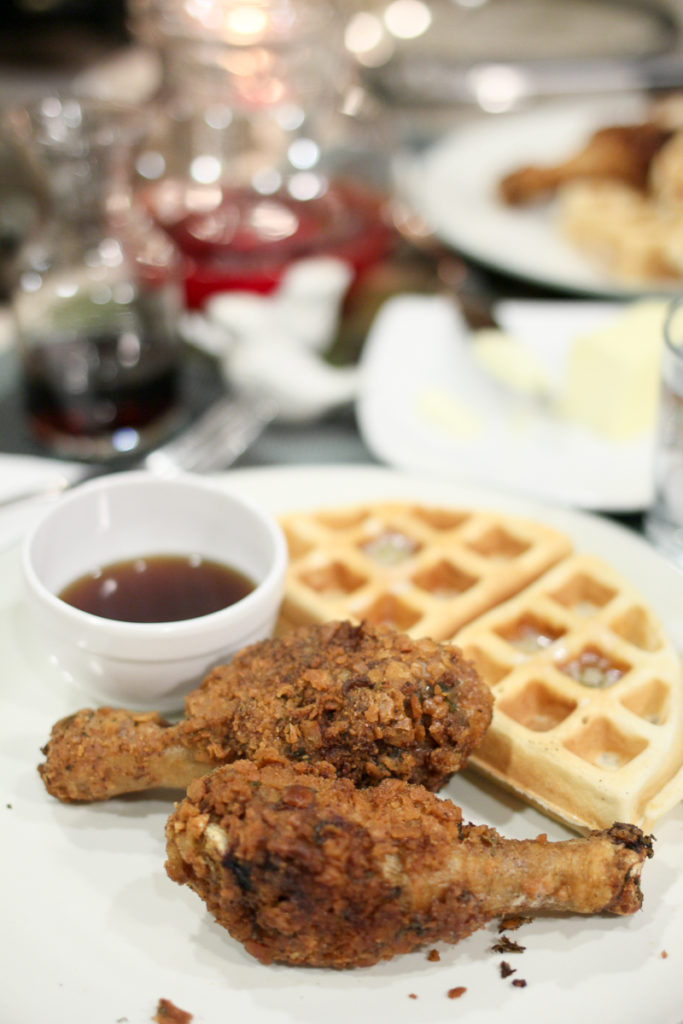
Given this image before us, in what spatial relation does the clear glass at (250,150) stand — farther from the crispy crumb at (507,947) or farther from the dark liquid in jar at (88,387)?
the crispy crumb at (507,947)

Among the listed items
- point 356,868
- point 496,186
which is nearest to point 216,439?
point 356,868

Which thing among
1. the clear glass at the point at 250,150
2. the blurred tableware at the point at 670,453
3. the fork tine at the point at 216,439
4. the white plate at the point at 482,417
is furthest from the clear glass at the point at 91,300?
the blurred tableware at the point at 670,453

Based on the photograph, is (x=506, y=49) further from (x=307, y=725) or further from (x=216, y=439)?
(x=307, y=725)

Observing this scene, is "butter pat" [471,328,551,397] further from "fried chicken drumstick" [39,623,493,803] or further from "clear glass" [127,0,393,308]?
"fried chicken drumstick" [39,623,493,803]

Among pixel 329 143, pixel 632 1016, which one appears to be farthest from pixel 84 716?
pixel 329 143

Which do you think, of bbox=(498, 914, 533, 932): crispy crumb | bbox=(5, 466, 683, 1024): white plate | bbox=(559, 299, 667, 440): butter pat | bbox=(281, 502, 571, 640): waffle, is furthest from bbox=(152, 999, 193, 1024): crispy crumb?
bbox=(559, 299, 667, 440): butter pat

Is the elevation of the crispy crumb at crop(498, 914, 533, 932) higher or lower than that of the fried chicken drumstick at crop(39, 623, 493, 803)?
lower
